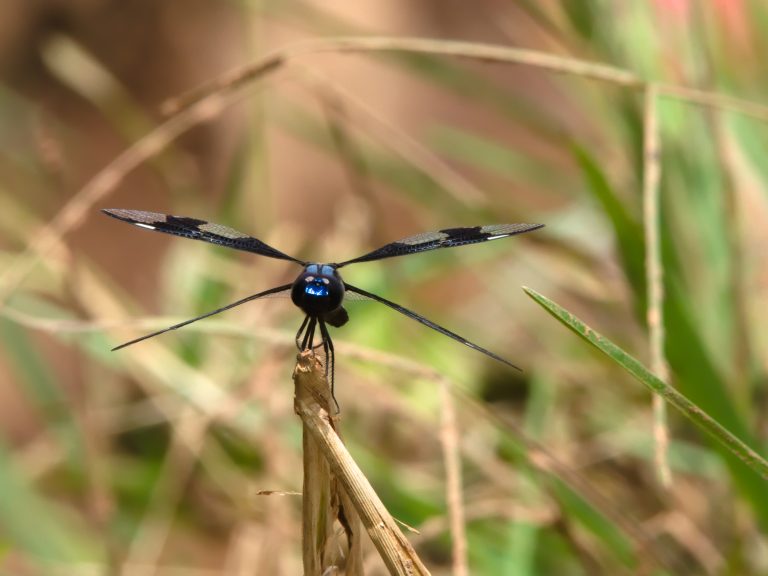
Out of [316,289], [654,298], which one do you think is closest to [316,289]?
[316,289]

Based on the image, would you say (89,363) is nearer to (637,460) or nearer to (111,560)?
(111,560)

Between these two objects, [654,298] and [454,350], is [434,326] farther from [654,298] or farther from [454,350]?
[454,350]

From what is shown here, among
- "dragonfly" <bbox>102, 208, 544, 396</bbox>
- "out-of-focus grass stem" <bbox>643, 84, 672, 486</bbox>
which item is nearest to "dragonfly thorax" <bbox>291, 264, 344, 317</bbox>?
"dragonfly" <bbox>102, 208, 544, 396</bbox>

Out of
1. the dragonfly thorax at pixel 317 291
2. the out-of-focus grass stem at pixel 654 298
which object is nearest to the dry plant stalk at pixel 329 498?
the dragonfly thorax at pixel 317 291

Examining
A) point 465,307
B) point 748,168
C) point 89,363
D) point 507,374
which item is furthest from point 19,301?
point 748,168

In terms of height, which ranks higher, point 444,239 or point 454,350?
point 454,350

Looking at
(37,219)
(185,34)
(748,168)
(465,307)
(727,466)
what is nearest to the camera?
(727,466)

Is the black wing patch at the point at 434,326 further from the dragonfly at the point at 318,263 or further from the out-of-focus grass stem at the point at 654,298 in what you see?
the out-of-focus grass stem at the point at 654,298
